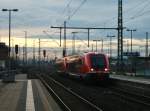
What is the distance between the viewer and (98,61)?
46.0 meters

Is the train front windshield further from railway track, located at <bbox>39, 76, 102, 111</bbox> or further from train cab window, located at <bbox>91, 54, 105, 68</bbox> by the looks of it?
railway track, located at <bbox>39, 76, 102, 111</bbox>

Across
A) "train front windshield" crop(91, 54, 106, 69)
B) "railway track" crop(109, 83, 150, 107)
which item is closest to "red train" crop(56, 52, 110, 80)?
"train front windshield" crop(91, 54, 106, 69)

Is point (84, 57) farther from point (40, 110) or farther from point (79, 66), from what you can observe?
point (40, 110)

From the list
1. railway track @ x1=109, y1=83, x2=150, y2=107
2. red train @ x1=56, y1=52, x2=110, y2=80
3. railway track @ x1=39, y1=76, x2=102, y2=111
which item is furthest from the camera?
red train @ x1=56, y1=52, x2=110, y2=80

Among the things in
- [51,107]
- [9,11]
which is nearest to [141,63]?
[9,11]

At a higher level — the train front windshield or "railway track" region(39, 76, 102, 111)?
the train front windshield

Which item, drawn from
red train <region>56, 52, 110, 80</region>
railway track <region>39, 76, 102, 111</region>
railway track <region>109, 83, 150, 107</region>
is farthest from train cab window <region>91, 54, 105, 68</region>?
railway track <region>109, 83, 150, 107</region>

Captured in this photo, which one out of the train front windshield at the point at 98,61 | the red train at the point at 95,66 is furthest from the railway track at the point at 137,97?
the train front windshield at the point at 98,61

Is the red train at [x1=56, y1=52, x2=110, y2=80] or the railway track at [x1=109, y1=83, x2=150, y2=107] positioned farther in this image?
the red train at [x1=56, y1=52, x2=110, y2=80]

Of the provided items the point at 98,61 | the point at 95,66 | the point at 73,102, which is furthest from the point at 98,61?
the point at 73,102

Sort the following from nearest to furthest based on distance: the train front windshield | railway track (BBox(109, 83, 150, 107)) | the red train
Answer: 1. railway track (BBox(109, 83, 150, 107))
2. the red train
3. the train front windshield

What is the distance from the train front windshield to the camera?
150 ft

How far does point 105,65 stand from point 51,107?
73.2 feet

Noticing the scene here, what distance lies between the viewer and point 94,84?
4859 centimetres
